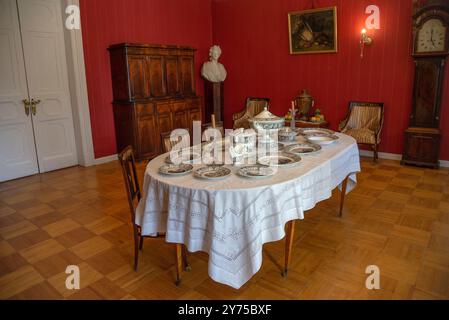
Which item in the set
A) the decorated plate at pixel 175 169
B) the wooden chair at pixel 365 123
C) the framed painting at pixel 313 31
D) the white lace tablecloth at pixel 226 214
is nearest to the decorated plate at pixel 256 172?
the white lace tablecloth at pixel 226 214

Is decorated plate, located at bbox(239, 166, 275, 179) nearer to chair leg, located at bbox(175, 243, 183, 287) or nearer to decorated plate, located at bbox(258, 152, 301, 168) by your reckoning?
decorated plate, located at bbox(258, 152, 301, 168)

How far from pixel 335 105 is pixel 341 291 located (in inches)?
161

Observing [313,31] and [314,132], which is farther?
[313,31]

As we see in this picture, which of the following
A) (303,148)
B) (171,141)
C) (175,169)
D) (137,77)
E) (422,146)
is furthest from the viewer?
(137,77)

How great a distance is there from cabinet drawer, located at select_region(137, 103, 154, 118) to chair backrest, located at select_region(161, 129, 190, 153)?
2.49 meters

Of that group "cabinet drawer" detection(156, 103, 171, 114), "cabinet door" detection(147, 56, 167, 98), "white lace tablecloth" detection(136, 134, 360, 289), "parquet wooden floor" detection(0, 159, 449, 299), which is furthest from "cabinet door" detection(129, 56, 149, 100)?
"white lace tablecloth" detection(136, 134, 360, 289)

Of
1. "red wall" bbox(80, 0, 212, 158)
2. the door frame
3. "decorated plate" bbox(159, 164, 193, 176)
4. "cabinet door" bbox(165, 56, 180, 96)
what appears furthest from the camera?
"cabinet door" bbox(165, 56, 180, 96)

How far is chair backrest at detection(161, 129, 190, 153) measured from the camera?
2.82 meters

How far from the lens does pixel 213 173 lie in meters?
2.11

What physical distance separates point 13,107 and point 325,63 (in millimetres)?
4698

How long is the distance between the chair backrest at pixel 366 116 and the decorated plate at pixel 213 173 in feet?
12.0

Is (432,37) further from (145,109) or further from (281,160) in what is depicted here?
(145,109)

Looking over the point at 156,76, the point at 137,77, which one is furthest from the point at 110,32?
the point at 156,76

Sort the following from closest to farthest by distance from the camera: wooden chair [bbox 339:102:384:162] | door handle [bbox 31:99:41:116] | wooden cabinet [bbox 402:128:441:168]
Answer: wooden cabinet [bbox 402:128:441:168]
door handle [bbox 31:99:41:116]
wooden chair [bbox 339:102:384:162]
